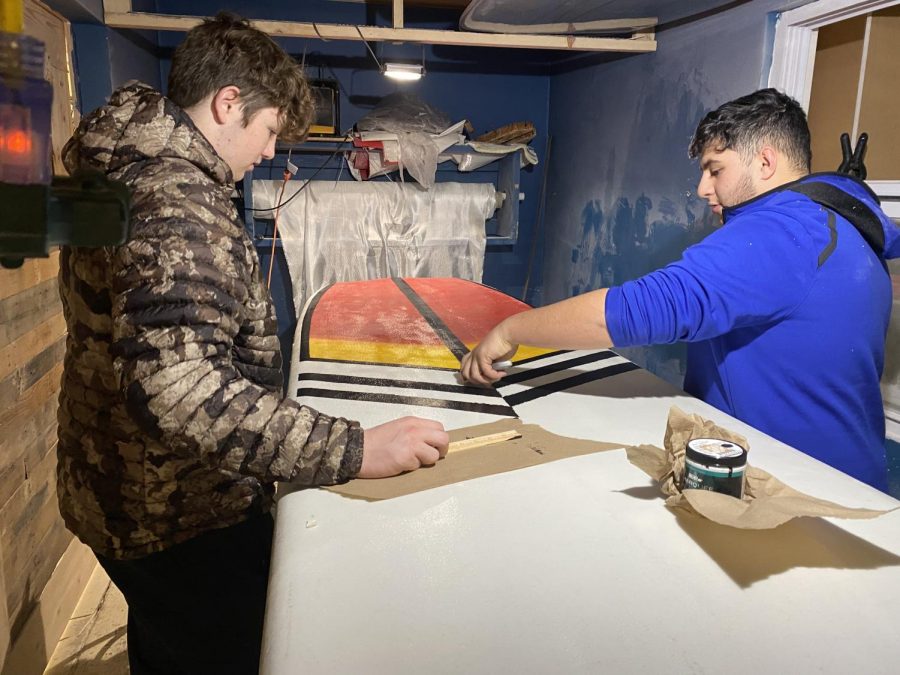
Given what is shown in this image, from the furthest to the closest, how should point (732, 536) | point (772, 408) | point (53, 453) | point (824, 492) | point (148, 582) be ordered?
point (53, 453)
point (772, 408)
point (148, 582)
point (824, 492)
point (732, 536)

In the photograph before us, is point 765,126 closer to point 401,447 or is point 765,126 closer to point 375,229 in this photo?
point 401,447

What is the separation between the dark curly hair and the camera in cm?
159

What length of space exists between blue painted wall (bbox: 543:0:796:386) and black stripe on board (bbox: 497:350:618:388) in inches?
55.9

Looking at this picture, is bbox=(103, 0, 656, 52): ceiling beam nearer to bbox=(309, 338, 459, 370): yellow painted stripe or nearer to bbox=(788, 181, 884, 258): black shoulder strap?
bbox=(309, 338, 459, 370): yellow painted stripe

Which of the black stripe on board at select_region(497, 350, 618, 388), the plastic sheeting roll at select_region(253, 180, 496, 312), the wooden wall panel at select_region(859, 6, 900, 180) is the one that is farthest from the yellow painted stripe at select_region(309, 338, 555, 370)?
the plastic sheeting roll at select_region(253, 180, 496, 312)

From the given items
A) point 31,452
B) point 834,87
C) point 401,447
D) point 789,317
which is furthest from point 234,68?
point 834,87

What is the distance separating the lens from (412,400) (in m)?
1.61

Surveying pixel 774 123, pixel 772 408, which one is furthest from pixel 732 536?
pixel 774 123

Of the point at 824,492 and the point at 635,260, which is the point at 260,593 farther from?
the point at 635,260

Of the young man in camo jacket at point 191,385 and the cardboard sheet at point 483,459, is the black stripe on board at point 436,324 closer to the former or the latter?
the cardboard sheet at point 483,459

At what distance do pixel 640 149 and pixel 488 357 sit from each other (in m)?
2.48

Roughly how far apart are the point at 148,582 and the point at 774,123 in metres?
1.80

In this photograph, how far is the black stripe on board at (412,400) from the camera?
1562 millimetres

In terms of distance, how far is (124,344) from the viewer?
94 centimetres
